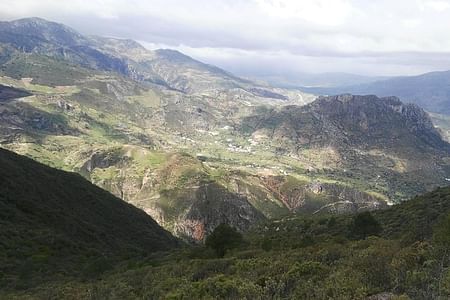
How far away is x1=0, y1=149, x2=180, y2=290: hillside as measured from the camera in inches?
3376

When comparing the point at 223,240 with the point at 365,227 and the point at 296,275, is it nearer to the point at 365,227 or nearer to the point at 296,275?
the point at 365,227

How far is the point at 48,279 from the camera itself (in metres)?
77.2

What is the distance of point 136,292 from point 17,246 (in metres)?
62.0

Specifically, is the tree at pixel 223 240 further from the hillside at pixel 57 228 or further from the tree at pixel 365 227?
the tree at pixel 365 227

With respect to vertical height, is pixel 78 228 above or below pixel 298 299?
below

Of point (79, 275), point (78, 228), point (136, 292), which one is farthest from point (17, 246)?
point (136, 292)

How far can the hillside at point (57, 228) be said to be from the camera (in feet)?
281

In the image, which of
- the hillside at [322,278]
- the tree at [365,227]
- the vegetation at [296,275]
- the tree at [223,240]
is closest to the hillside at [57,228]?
the vegetation at [296,275]

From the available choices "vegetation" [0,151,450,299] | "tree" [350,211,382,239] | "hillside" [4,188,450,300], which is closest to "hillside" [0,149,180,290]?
"vegetation" [0,151,450,299]

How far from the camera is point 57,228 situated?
130625 millimetres

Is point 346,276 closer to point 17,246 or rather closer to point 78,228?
point 17,246

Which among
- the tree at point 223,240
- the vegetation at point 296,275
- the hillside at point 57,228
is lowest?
the hillside at point 57,228

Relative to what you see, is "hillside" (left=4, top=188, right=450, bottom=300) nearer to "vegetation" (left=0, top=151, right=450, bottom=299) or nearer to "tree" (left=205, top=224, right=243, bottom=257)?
"vegetation" (left=0, top=151, right=450, bottom=299)

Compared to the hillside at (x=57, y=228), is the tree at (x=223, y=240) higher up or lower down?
higher up
